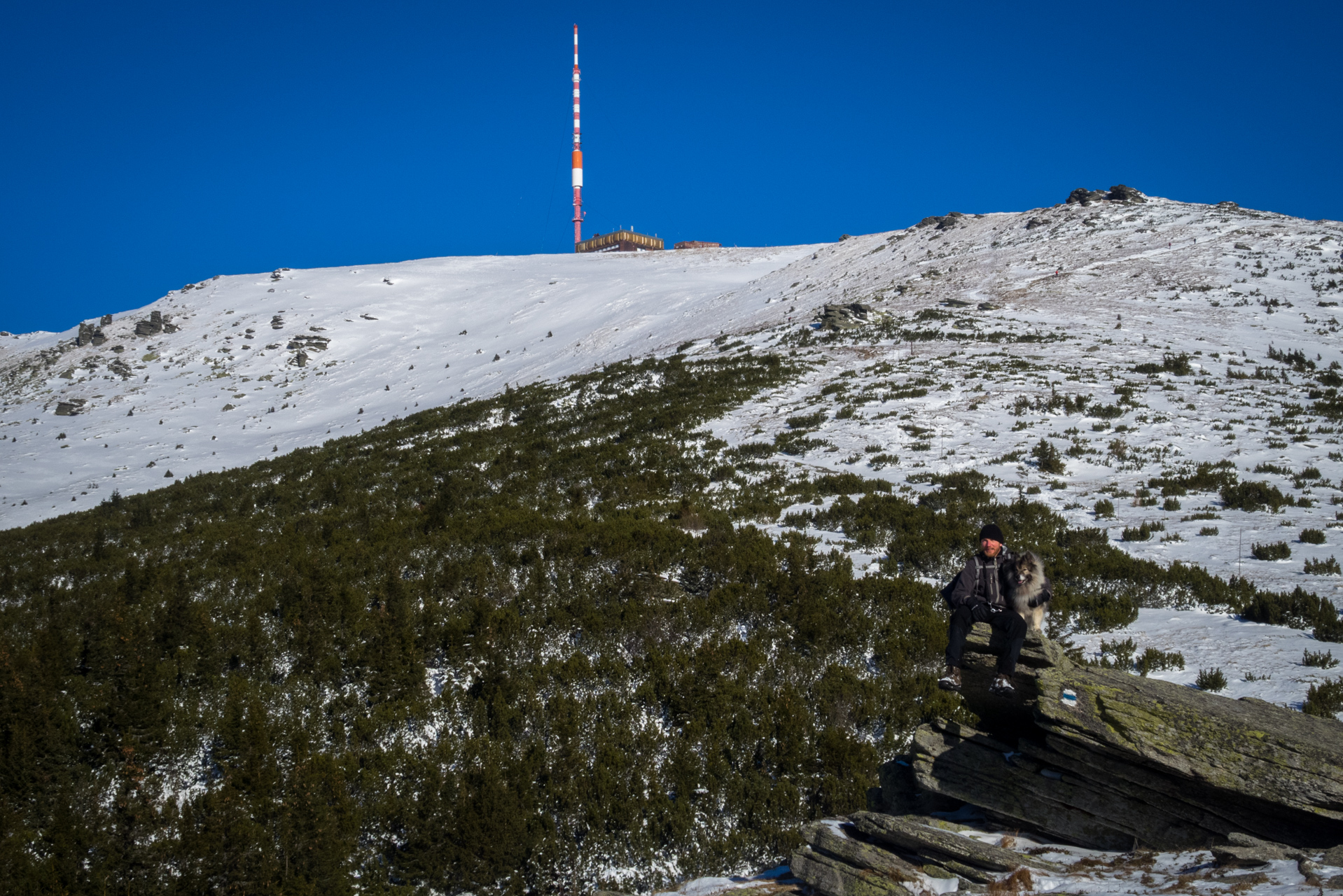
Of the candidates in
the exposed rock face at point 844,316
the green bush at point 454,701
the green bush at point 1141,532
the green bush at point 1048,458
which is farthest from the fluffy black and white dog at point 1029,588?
the exposed rock face at point 844,316

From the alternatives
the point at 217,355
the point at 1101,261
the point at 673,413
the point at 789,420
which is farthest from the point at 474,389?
the point at 1101,261

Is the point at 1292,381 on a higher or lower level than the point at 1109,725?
higher

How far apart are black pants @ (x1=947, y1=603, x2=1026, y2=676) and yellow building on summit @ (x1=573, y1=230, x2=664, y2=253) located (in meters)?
83.6

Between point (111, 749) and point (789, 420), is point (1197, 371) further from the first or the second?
point (111, 749)

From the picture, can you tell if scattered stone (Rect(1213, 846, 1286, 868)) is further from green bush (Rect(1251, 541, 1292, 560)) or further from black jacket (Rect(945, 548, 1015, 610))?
green bush (Rect(1251, 541, 1292, 560))

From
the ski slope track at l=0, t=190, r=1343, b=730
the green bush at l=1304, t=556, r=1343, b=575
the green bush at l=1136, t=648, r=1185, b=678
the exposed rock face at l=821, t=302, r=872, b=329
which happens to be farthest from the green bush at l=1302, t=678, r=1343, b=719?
the exposed rock face at l=821, t=302, r=872, b=329

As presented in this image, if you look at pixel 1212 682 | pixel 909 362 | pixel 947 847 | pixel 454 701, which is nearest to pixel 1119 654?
pixel 1212 682

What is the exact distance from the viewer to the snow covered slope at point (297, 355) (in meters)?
30.6

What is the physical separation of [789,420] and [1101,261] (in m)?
30.4

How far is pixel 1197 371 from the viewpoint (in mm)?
22203

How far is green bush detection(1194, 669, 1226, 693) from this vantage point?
7.07 metres

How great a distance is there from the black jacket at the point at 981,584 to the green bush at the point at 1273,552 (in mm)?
6326

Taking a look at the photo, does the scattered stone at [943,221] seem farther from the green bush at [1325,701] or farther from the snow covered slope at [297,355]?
the green bush at [1325,701]

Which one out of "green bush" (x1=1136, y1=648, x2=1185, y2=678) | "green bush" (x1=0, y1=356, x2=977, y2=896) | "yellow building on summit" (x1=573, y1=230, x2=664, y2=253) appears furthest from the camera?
"yellow building on summit" (x1=573, y1=230, x2=664, y2=253)
